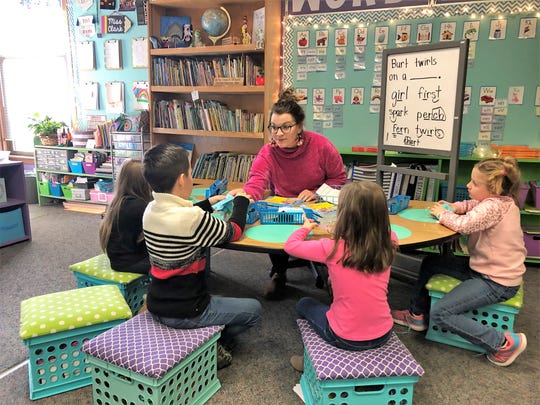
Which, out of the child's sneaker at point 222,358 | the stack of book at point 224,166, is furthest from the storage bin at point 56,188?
the child's sneaker at point 222,358

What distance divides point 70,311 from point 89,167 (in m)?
3.55

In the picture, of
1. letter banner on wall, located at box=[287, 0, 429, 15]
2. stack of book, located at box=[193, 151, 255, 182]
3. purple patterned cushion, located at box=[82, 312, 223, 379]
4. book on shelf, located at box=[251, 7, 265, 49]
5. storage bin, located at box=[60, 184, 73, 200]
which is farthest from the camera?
storage bin, located at box=[60, 184, 73, 200]

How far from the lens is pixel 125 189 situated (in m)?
A: 2.15

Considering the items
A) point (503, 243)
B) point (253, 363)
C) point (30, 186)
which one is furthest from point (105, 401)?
point (30, 186)

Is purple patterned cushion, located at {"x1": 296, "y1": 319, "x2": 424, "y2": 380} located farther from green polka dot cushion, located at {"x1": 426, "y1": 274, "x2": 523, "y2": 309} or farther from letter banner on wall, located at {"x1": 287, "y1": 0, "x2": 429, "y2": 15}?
letter banner on wall, located at {"x1": 287, "y1": 0, "x2": 429, "y2": 15}

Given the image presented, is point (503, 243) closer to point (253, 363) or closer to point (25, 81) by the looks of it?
point (253, 363)

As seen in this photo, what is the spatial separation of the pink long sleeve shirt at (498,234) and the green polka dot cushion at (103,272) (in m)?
1.53

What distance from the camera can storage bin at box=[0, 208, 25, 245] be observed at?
3.73 meters

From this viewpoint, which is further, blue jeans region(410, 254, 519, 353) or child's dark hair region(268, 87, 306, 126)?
child's dark hair region(268, 87, 306, 126)

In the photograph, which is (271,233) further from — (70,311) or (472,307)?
(472,307)

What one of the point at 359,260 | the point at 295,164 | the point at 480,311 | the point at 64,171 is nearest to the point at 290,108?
the point at 295,164

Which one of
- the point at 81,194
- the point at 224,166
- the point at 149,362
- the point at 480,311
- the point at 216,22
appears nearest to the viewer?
the point at 149,362

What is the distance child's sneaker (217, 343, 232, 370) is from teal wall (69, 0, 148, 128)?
11.7 feet

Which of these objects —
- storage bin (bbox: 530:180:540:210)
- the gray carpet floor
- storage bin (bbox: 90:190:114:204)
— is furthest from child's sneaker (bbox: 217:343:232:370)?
storage bin (bbox: 90:190:114:204)
